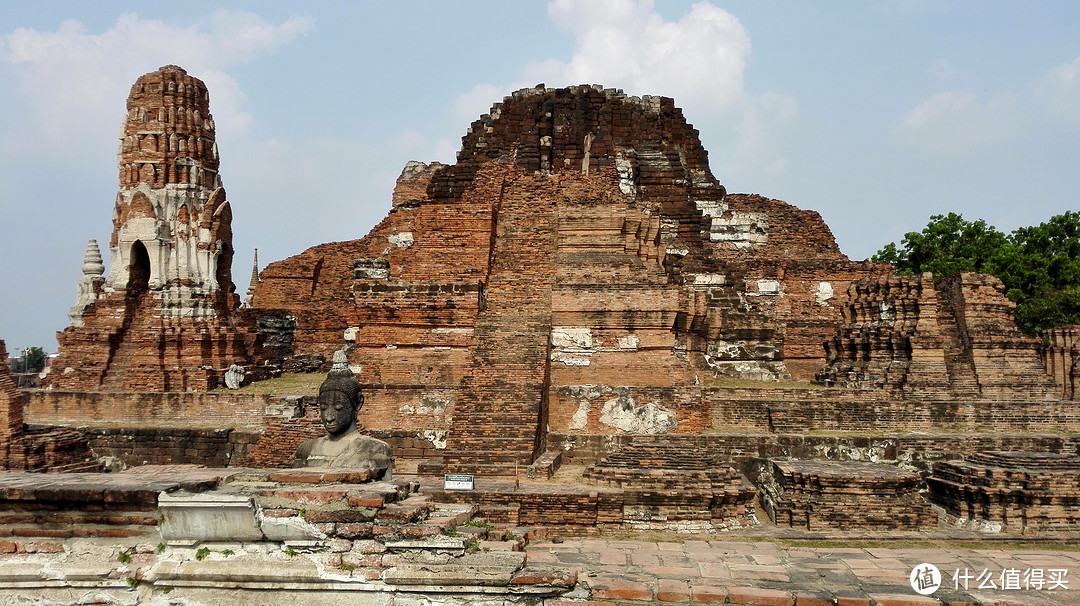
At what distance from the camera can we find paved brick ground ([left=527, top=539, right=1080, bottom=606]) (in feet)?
18.1

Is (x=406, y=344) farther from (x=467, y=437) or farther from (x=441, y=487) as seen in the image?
(x=441, y=487)

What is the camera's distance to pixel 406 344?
1170 centimetres

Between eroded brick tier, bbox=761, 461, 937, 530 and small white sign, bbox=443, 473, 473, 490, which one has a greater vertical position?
small white sign, bbox=443, 473, 473, 490

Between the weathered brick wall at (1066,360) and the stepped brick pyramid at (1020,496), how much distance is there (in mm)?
7976

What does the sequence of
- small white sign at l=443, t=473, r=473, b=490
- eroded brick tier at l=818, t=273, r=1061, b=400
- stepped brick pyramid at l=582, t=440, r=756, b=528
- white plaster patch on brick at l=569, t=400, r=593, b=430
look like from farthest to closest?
1. eroded brick tier at l=818, t=273, r=1061, b=400
2. white plaster patch on brick at l=569, t=400, r=593, b=430
3. stepped brick pyramid at l=582, t=440, r=756, b=528
4. small white sign at l=443, t=473, r=473, b=490

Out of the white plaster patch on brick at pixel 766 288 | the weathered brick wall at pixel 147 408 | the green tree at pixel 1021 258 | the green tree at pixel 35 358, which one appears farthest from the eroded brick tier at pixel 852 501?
the green tree at pixel 35 358

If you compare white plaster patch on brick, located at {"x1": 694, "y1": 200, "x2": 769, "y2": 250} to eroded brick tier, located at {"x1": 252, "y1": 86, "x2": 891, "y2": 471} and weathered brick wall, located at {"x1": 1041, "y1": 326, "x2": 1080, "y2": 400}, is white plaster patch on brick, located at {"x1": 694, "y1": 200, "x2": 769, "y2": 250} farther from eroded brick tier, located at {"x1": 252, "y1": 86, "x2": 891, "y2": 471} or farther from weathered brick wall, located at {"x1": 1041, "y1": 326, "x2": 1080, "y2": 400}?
weathered brick wall, located at {"x1": 1041, "y1": 326, "x2": 1080, "y2": 400}

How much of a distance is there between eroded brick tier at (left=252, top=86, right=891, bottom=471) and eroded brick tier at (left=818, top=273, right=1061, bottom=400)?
5.20 feet

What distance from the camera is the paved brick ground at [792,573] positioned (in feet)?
18.1

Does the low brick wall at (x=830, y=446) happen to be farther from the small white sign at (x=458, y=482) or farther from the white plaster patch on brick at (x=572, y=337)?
the small white sign at (x=458, y=482)

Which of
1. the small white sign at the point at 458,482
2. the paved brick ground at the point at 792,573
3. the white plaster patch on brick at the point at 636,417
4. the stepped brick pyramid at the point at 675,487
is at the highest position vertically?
the white plaster patch on brick at the point at 636,417

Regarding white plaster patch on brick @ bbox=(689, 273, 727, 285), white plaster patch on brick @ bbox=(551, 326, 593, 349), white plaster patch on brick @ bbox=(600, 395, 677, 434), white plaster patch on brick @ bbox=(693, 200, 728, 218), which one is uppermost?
white plaster patch on brick @ bbox=(693, 200, 728, 218)

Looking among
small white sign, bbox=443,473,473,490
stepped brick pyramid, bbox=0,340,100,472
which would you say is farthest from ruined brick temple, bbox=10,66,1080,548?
small white sign, bbox=443,473,473,490

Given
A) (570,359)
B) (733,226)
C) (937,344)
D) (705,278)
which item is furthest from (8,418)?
(937,344)
